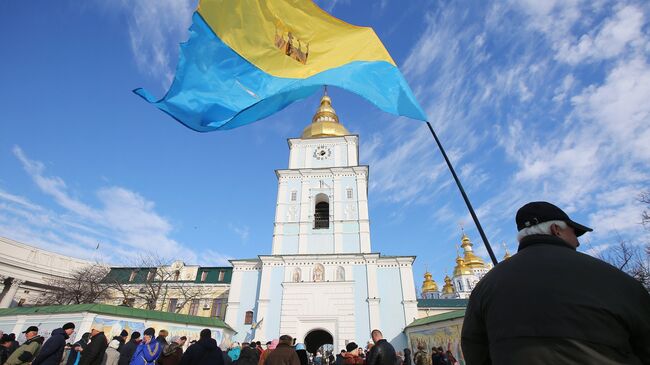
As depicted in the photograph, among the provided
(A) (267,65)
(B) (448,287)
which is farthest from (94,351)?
(B) (448,287)

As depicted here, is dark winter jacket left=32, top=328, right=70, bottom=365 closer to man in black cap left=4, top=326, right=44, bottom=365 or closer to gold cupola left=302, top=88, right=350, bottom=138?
man in black cap left=4, top=326, right=44, bottom=365

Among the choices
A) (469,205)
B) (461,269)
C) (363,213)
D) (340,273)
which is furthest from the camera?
(461,269)

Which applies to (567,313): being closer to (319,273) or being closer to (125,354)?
(125,354)

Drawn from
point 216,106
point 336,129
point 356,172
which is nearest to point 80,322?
point 216,106

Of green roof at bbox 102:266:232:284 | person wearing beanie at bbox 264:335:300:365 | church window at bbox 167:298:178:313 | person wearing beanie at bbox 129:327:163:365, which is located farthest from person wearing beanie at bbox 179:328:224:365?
church window at bbox 167:298:178:313

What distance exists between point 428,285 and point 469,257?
31.6 ft

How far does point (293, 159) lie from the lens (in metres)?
31.5

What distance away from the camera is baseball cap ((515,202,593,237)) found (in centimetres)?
205

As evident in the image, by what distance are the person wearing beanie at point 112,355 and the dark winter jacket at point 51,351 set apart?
1411 mm

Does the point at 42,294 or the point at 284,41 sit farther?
the point at 42,294

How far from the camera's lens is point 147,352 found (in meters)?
6.97

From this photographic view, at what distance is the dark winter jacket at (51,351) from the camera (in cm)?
614

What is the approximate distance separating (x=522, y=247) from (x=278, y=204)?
89.3ft

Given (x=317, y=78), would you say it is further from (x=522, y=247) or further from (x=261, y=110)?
(x=522, y=247)
